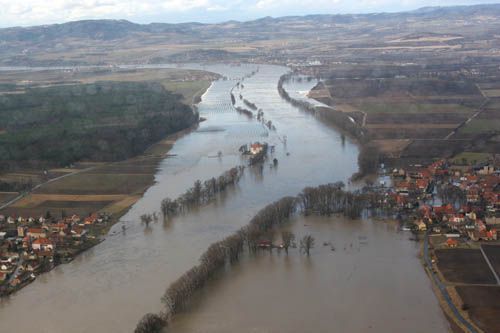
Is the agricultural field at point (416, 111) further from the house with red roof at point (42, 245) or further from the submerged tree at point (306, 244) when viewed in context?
the house with red roof at point (42, 245)

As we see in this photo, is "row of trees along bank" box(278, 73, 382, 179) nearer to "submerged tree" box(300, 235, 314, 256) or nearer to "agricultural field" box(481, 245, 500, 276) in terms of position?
"submerged tree" box(300, 235, 314, 256)

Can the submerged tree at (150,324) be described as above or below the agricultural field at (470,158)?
below

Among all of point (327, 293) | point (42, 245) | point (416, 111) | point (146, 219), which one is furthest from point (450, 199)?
point (416, 111)

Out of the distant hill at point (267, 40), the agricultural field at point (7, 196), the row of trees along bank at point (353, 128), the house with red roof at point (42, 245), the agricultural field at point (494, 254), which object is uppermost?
the distant hill at point (267, 40)

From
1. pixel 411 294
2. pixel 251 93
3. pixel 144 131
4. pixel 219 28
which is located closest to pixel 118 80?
pixel 251 93

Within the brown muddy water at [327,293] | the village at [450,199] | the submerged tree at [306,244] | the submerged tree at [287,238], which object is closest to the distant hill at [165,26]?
the village at [450,199]

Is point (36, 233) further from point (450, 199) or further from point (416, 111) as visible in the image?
point (416, 111)
